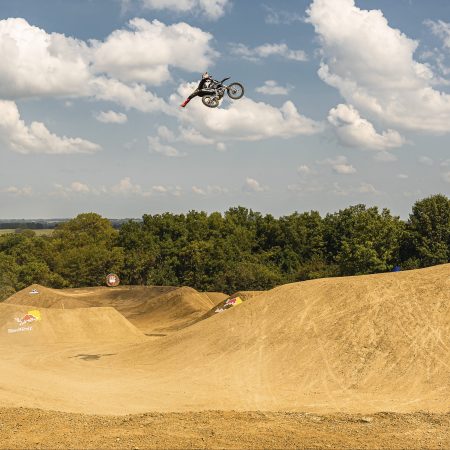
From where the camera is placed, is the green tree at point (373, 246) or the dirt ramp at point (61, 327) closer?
the dirt ramp at point (61, 327)

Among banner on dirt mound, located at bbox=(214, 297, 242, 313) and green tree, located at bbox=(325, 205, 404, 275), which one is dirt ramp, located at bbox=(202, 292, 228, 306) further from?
banner on dirt mound, located at bbox=(214, 297, 242, 313)

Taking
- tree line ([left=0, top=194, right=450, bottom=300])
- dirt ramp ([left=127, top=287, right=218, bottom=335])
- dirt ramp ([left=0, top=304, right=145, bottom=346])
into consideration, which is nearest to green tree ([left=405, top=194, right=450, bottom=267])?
tree line ([left=0, top=194, right=450, bottom=300])

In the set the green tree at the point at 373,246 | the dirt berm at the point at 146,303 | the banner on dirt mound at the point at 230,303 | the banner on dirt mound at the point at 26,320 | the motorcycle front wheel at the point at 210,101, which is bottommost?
the dirt berm at the point at 146,303

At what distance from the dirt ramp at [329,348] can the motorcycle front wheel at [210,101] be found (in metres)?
11.3

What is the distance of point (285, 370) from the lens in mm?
23203

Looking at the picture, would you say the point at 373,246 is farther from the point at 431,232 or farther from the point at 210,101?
the point at 210,101

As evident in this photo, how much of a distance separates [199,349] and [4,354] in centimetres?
1308

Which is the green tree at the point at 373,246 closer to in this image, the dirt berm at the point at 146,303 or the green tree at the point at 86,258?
the dirt berm at the point at 146,303

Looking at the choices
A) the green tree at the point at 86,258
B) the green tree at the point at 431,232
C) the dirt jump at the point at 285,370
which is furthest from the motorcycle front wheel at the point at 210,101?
the green tree at the point at 86,258

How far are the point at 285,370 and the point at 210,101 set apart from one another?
11.9 m

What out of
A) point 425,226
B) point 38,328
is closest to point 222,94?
point 38,328

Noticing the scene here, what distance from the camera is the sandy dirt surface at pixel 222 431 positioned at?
42.2ft

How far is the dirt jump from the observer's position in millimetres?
15500

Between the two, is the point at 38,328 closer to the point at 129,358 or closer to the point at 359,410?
the point at 129,358
